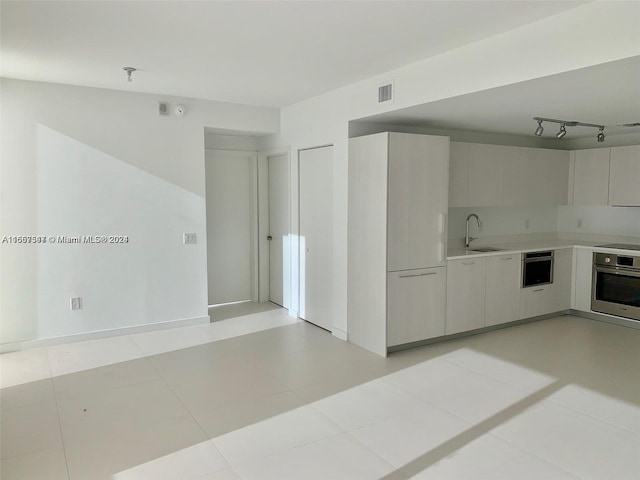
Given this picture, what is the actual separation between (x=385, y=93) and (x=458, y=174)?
1.56m

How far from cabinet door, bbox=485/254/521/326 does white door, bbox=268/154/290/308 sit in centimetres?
252

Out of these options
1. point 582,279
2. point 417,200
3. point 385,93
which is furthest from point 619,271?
point 385,93

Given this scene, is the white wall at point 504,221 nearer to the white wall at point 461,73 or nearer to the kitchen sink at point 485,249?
the kitchen sink at point 485,249

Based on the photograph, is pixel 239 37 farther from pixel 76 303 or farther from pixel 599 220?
pixel 599 220

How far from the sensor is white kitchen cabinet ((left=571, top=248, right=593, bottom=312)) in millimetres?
6121

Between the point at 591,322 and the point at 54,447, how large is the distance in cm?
584

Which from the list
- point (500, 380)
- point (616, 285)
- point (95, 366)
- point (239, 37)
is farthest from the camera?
point (616, 285)

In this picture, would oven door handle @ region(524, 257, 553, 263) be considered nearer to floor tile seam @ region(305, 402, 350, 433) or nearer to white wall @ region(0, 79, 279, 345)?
floor tile seam @ region(305, 402, 350, 433)

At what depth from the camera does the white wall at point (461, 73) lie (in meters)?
2.76

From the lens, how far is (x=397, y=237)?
4652 mm

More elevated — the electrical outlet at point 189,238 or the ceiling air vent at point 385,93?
the ceiling air vent at point 385,93

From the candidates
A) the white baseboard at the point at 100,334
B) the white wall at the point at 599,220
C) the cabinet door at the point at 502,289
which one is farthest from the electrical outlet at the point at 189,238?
the white wall at the point at 599,220

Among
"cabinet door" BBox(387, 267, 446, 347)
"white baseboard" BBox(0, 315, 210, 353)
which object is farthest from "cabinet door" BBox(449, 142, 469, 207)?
"white baseboard" BBox(0, 315, 210, 353)

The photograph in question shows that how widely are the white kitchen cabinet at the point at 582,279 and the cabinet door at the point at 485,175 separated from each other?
1.38m
